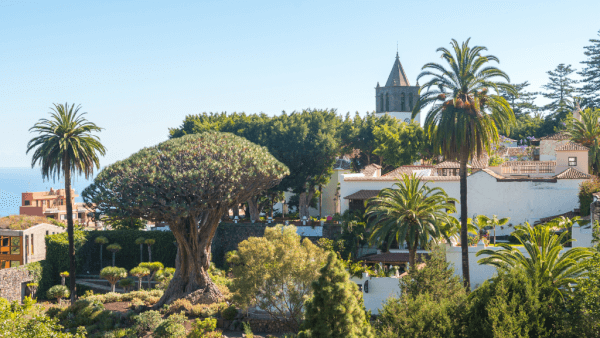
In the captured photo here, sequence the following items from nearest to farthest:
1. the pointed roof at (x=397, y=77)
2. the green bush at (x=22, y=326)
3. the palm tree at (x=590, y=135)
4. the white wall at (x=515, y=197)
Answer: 1. the green bush at (x=22, y=326)
2. the white wall at (x=515, y=197)
3. the palm tree at (x=590, y=135)
4. the pointed roof at (x=397, y=77)

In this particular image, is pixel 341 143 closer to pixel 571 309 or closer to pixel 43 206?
pixel 571 309

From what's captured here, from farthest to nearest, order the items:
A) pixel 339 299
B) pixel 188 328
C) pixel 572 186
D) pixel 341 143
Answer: pixel 341 143
pixel 572 186
pixel 188 328
pixel 339 299

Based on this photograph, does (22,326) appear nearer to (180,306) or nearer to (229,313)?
(229,313)

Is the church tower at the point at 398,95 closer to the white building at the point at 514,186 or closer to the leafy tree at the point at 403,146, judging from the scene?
the leafy tree at the point at 403,146

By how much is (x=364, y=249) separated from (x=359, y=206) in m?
3.86

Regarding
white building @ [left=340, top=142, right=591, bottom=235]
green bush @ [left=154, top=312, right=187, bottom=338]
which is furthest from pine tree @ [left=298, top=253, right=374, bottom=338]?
Answer: white building @ [left=340, top=142, right=591, bottom=235]

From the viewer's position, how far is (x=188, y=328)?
1113 inches

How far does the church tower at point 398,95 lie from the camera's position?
313 feet

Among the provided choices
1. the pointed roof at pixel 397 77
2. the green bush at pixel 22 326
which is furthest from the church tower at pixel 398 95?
the green bush at pixel 22 326

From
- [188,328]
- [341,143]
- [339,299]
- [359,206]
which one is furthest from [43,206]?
[339,299]

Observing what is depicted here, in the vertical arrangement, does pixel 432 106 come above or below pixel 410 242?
above

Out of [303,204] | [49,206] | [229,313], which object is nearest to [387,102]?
[303,204]

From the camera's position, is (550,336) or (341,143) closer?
(550,336)

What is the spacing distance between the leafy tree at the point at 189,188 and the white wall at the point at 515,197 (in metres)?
17.8
